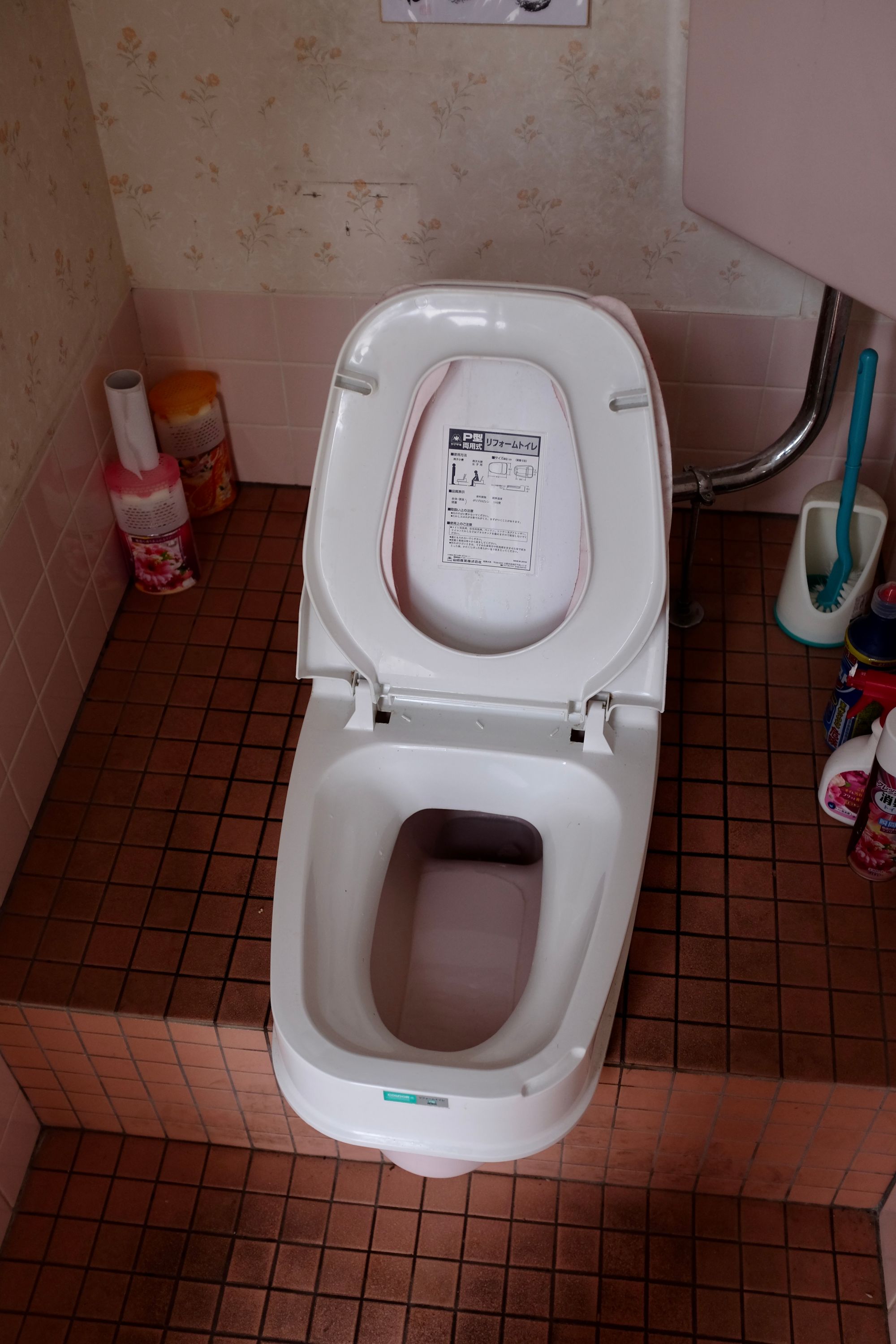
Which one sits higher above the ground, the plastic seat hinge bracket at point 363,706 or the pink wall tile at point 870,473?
the plastic seat hinge bracket at point 363,706

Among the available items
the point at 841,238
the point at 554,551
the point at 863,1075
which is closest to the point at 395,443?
the point at 554,551

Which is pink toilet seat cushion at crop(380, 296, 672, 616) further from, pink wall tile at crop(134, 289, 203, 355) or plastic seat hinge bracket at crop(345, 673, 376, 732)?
pink wall tile at crop(134, 289, 203, 355)

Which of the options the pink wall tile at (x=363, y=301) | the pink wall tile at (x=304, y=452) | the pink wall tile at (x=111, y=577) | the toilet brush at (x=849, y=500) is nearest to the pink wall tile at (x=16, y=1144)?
the pink wall tile at (x=111, y=577)

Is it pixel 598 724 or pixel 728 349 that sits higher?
pixel 728 349

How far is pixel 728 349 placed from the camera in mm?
1639

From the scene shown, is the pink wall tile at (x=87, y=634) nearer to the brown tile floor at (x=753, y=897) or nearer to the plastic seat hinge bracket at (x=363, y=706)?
the plastic seat hinge bracket at (x=363, y=706)

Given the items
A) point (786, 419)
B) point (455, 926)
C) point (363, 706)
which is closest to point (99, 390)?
point (363, 706)

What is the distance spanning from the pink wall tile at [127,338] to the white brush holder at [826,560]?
101cm

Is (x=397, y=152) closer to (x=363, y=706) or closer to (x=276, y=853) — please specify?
(x=363, y=706)

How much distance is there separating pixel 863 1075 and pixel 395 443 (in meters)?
0.84

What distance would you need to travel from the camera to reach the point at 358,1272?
53.4 inches

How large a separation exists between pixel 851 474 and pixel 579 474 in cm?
54

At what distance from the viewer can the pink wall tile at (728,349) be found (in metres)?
1.61

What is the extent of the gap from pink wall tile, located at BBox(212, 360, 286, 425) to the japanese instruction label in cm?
68
